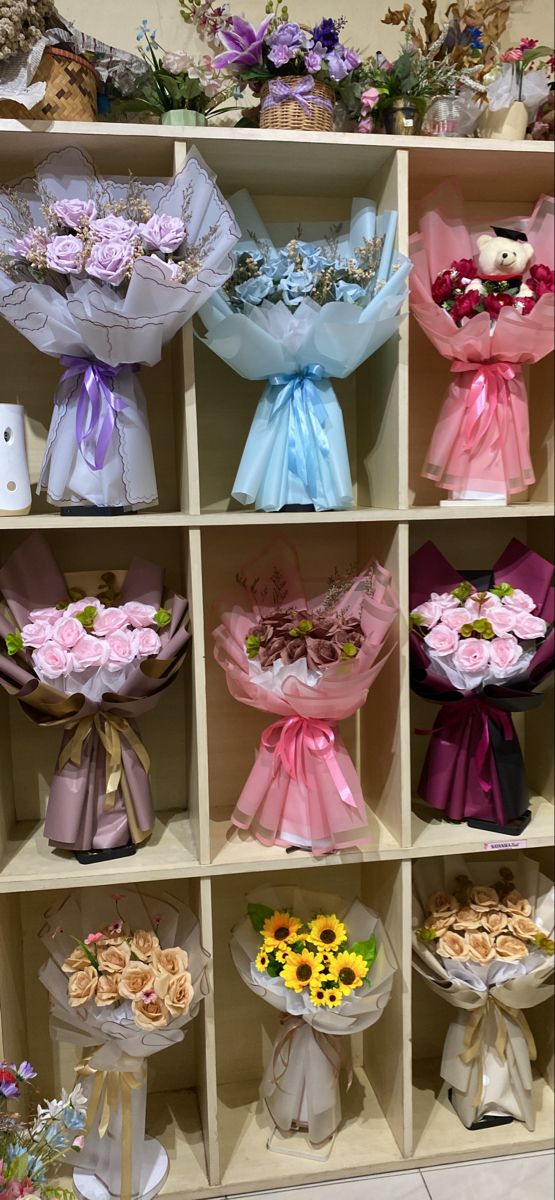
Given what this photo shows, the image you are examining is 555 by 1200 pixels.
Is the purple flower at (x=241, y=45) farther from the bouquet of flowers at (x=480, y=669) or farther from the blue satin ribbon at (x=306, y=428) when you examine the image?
the bouquet of flowers at (x=480, y=669)

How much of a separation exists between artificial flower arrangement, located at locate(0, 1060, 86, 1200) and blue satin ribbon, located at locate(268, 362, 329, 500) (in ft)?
3.54

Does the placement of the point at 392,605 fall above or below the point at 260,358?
below

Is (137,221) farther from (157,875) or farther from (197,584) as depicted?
(157,875)

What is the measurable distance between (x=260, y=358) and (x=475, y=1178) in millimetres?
1610

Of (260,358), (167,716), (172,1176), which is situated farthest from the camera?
(167,716)

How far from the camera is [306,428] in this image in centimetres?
168

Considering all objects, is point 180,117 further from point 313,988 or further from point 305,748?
point 313,988

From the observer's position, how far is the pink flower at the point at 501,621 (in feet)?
5.63

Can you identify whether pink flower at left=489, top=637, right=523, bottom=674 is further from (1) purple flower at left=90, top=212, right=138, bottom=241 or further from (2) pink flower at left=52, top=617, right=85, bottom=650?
(1) purple flower at left=90, top=212, right=138, bottom=241

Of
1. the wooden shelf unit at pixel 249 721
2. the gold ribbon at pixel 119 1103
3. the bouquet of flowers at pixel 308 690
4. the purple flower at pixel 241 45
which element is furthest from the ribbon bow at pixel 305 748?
the purple flower at pixel 241 45

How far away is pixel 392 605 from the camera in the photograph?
1694 mm

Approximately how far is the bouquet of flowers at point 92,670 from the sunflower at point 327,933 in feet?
1.27

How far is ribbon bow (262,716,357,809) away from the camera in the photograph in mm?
1709

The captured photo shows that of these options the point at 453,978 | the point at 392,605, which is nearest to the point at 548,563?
the point at 392,605
